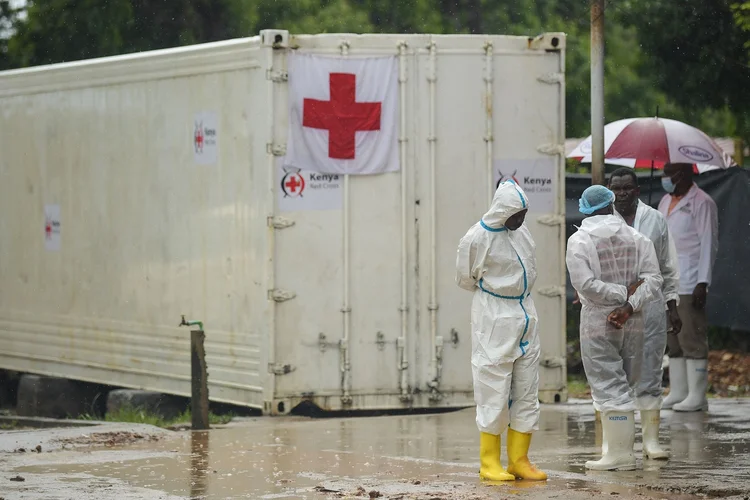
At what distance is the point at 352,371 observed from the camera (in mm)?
11562

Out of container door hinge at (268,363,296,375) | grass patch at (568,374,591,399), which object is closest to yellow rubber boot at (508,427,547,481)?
container door hinge at (268,363,296,375)

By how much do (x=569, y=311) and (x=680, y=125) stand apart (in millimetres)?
5563

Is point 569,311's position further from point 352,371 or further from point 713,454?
point 713,454

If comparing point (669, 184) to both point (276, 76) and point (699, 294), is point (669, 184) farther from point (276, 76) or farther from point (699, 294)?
point (276, 76)

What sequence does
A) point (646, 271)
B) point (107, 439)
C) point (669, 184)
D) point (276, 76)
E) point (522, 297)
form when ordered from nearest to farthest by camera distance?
point (522, 297)
point (646, 271)
point (107, 439)
point (276, 76)
point (669, 184)

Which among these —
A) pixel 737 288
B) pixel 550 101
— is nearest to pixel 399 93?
pixel 550 101

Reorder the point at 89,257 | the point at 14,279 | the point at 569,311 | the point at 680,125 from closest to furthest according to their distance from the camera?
the point at 680,125 → the point at 89,257 → the point at 14,279 → the point at 569,311

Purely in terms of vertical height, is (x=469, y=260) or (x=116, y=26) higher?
(x=116, y=26)

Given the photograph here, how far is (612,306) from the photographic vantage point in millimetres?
8805

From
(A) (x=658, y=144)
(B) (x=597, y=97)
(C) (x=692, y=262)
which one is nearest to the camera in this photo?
(B) (x=597, y=97)

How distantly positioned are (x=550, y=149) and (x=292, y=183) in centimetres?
217

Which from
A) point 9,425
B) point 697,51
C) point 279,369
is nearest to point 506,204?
point 279,369

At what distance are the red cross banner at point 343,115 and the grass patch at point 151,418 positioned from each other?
227 centimetres

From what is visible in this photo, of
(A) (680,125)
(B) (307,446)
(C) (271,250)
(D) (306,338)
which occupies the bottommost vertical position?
(B) (307,446)
